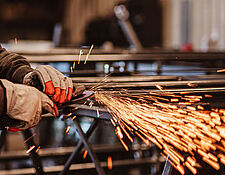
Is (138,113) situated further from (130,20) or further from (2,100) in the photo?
(130,20)

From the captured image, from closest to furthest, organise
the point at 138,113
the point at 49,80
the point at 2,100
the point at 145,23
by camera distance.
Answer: the point at 2,100 → the point at 49,80 → the point at 138,113 → the point at 145,23

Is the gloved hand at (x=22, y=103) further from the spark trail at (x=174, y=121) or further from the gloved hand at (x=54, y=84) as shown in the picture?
the spark trail at (x=174, y=121)

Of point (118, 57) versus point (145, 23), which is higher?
point (145, 23)

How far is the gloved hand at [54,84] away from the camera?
3.01 ft

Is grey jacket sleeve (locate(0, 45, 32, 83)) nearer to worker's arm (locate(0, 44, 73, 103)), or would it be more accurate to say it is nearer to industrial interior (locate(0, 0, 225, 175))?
worker's arm (locate(0, 44, 73, 103))

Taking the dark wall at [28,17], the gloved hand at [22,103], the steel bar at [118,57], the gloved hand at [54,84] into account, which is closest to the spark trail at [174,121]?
the gloved hand at [54,84]

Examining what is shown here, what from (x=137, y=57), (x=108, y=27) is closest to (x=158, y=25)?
(x=108, y=27)

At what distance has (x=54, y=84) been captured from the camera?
93 centimetres

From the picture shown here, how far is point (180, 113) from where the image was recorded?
40.9 inches

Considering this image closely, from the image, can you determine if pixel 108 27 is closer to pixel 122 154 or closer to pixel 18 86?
pixel 122 154

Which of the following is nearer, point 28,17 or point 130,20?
point 130,20

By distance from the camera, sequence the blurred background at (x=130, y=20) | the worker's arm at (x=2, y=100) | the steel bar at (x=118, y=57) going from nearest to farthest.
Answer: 1. the worker's arm at (x=2, y=100)
2. the steel bar at (x=118, y=57)
3. the blurred background at (x=130, y=20)

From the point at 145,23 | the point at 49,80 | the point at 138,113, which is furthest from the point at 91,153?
the point at 145,23

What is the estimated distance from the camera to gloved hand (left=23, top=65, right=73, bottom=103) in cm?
92
